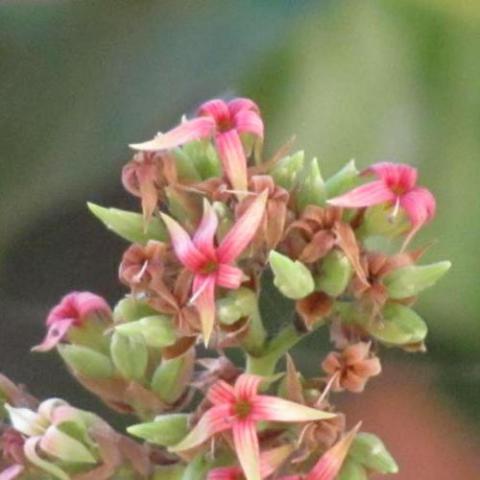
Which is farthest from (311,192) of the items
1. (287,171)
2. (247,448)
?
(247,448)

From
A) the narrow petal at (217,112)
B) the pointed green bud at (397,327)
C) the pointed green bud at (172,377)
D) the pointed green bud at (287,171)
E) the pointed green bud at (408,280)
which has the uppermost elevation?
the narrow petal at (217,112)

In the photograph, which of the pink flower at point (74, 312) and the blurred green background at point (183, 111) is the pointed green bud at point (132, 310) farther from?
the blurred green background at point (183, 111)

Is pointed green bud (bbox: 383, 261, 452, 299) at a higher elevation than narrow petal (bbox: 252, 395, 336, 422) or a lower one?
higher

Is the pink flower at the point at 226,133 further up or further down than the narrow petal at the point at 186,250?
further up

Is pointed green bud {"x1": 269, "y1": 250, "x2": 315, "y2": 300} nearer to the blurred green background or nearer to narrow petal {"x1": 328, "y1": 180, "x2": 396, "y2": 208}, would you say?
narrow petal {"x1": 328, "y1": 180, "x2": 396, "y2": 208}

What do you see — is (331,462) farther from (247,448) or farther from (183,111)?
(183,111)

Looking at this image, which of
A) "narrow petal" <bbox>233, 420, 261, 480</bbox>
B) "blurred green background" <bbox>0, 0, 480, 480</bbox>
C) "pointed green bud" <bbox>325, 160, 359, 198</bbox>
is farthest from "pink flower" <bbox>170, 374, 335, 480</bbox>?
"blurred green background" <bbox>0, 0, 480, 480</bbox>

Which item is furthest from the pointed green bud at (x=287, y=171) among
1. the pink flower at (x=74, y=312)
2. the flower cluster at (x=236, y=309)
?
the pink flower at (x=74, y=312)
